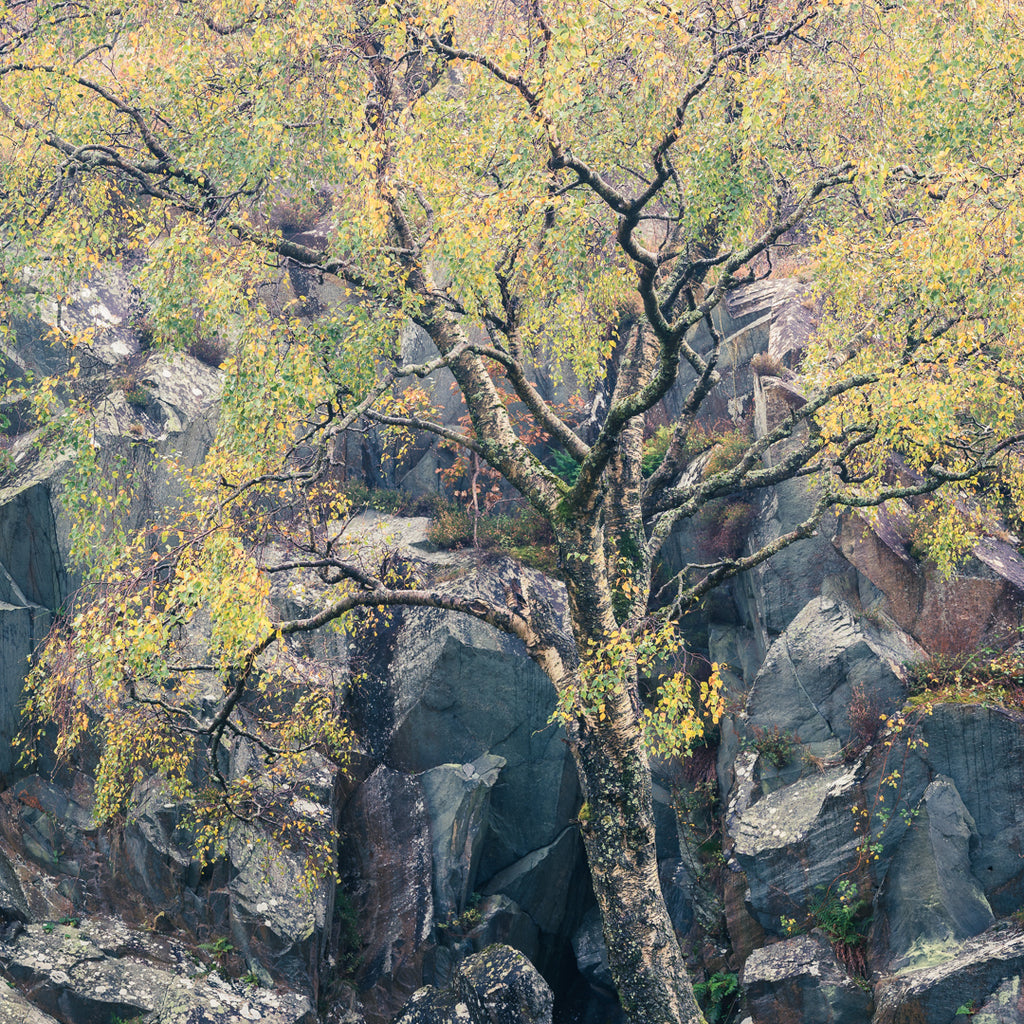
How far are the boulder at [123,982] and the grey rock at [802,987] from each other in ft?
21.3

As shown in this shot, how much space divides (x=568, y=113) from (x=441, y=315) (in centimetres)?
349

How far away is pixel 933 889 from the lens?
1223cm

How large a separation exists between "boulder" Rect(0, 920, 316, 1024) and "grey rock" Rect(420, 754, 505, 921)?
315 centimetres

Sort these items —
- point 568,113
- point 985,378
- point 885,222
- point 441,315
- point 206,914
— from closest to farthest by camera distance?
point 568,113 < point 985,378 < point 441,315 < point 885,222 < point 206,914

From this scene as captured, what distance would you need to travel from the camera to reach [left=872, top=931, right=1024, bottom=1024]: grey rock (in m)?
10.9

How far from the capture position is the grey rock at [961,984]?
1086 centimetres

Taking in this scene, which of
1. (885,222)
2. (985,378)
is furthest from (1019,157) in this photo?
(985,378)

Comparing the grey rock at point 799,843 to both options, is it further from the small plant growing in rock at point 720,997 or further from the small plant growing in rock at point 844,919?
the small plant growing in rock at point 720,997

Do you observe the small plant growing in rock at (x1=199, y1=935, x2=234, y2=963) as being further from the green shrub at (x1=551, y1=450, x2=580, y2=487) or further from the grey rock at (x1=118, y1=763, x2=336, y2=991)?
the green shrub at (x1=551, y1=450, x2=580, y2=487)

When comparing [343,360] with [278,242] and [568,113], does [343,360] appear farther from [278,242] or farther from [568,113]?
[568,113]

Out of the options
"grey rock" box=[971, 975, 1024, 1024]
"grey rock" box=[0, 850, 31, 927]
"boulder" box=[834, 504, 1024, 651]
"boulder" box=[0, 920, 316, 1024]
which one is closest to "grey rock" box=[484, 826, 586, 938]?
A: "boulder" box=[0, 920, 316, 1024]

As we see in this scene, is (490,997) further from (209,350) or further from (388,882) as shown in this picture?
(209,350)

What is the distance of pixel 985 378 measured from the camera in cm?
1071

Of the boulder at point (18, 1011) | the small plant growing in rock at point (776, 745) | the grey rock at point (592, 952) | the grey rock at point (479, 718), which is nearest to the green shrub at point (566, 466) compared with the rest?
the grey rock at point (479, 718)
